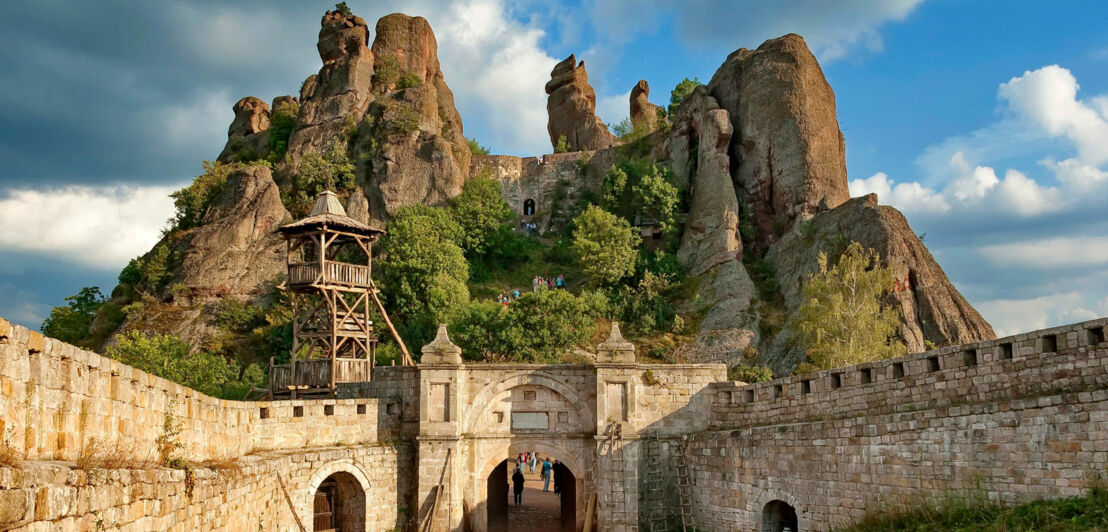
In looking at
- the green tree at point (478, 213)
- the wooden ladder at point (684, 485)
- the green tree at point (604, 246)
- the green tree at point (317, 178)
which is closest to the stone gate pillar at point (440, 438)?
the wooden ladder at point (684, 485)

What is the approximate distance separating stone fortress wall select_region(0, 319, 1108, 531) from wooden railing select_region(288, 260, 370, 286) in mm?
4534

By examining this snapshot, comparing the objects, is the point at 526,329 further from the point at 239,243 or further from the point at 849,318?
the point at 239,243

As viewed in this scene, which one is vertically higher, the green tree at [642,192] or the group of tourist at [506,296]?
the green tree at [642,192]

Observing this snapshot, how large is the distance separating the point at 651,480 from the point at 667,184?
25.7 m

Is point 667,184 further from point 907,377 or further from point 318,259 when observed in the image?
point 907,377

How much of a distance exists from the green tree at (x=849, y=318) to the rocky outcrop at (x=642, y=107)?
94.9 feet

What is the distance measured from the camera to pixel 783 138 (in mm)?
43938

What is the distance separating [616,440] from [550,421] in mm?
2126

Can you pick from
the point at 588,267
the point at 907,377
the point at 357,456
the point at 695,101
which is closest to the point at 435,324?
the point at 588,267

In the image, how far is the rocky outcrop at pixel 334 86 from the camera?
171 ft

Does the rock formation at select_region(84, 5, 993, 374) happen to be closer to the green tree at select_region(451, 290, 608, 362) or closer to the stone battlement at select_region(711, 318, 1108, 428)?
the green tree at select_region(451, 290, 608, 362)

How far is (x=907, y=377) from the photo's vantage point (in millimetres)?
17062

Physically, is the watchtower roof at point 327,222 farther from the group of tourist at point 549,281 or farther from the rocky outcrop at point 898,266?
the rocky outcrop at point 898,266

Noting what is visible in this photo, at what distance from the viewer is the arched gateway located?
23.4 m
